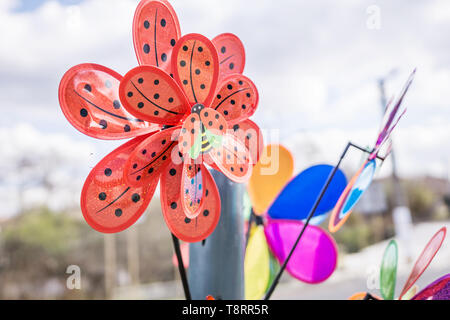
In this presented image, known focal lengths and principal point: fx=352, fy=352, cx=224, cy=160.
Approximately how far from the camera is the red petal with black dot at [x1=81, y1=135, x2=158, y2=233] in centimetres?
43

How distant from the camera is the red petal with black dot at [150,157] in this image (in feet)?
1.47

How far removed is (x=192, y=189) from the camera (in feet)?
1.57

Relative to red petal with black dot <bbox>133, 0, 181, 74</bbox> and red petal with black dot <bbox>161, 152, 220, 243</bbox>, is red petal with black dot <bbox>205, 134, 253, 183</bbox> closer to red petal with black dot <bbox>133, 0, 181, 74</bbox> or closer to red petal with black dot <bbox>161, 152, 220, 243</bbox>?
red petal with black dot <bbox>161, 152, 220, 243</bbox>

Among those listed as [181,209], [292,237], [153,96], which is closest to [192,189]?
[181,209]

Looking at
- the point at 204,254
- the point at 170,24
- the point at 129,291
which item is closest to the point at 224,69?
the point at 170,24

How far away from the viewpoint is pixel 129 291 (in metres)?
4.28

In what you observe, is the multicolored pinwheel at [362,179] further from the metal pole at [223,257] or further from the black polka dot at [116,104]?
the black polka dot at [116,104]

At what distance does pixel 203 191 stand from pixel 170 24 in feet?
0.79

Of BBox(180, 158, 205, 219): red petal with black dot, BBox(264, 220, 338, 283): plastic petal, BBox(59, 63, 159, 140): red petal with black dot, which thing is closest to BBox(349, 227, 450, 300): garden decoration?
BBox(264, 220, 338, 283): plastic petal

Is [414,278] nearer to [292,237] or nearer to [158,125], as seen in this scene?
[292,237]

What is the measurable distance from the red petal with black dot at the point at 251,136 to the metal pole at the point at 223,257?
0.06 m

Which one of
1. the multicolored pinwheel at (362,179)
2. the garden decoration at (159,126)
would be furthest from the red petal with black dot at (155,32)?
the multicolored pinwheel at (362,179)

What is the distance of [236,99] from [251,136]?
0.07m
